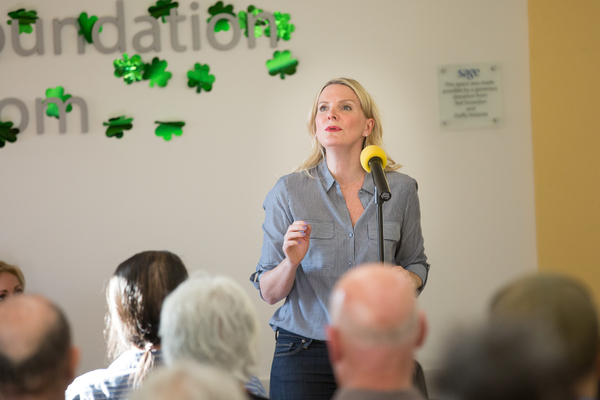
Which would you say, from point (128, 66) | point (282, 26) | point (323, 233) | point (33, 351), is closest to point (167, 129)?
point (128, 66)

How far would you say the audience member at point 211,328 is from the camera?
1.35 metres

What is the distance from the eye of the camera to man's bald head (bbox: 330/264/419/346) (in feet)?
3.48

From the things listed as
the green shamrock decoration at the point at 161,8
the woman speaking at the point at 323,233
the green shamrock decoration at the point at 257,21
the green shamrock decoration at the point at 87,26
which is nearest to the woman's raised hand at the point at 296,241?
the woman speaking at the point at 323,233

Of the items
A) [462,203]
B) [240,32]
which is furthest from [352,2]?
[462,203]

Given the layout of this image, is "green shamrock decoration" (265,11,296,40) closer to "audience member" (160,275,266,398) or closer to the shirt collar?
the shirt collar

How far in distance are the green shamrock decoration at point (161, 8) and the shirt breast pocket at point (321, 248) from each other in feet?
6.13

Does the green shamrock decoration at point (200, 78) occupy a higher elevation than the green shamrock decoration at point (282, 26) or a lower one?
lower

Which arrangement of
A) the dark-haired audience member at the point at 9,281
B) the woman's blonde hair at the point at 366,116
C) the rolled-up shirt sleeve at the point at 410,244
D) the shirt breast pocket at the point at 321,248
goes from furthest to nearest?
1. the dark-haired audience member at the point at 9,281
2. the woman's blonde hair at the point at 366,116
3. the rolled-up shirt sleeve at the point at 410,244
4. the shirt breast pocket at the point at 321,248

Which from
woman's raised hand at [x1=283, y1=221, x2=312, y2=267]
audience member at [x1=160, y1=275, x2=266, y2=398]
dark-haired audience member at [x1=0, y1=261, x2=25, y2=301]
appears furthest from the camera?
dark-haired audience member at [x1=0, y1=261, x2=25, y2=301]

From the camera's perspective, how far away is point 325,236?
7.66 feet

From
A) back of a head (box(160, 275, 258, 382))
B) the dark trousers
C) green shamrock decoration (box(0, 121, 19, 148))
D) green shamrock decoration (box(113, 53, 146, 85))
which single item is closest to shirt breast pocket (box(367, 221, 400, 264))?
the dark trousers

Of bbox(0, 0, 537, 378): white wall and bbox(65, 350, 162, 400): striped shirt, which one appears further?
bbox(0, 0, 537, 378): white wall

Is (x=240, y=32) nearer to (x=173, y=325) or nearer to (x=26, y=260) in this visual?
(x=26, y=260)

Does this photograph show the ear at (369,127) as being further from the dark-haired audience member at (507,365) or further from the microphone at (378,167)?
the dark-haired audience member at (507,365)
